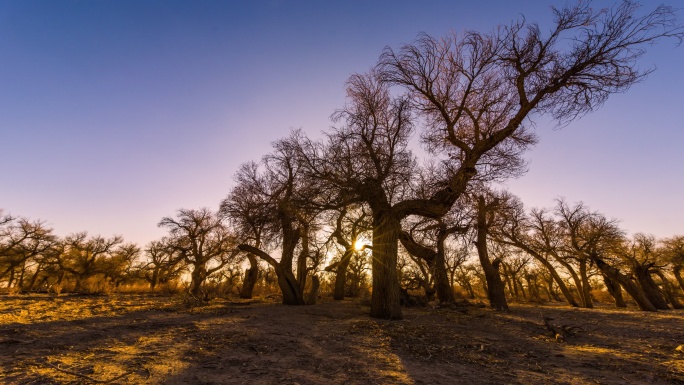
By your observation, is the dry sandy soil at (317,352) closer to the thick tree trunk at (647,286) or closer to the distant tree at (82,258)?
the thick tree trunk at (647,286)

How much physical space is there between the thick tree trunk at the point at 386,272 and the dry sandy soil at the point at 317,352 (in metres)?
0.78

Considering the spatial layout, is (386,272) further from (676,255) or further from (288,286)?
(676,255)

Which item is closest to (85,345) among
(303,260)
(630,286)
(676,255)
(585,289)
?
(303,260)

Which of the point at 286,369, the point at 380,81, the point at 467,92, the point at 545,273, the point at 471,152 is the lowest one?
the point at 286,369

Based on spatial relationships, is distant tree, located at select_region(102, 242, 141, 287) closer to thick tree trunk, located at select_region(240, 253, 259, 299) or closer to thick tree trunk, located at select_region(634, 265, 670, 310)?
thick tree trunk, located at select_region(240, 253, 259, 299)

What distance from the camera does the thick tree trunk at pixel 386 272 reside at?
10188 millimetres

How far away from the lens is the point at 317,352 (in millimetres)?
5957

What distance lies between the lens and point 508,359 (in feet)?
19.3

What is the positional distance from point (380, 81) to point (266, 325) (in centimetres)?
859

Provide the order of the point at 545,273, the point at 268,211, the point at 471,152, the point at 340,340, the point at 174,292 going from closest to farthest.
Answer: the point at 340,340
the point at 471,152
the point at 268,211
the point at 174,292
the point at 545,273

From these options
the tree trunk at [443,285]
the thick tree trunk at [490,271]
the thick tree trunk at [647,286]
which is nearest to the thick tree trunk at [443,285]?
the tree trunk at [443,285]

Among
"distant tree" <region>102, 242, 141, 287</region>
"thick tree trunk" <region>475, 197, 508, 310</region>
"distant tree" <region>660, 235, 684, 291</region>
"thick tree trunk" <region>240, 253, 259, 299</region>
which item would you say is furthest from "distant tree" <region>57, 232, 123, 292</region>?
"distant tree" <region>660, 235, 684, 291</region>

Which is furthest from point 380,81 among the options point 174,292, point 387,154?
point 174,292

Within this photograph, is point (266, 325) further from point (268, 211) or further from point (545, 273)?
point (545, 273)
